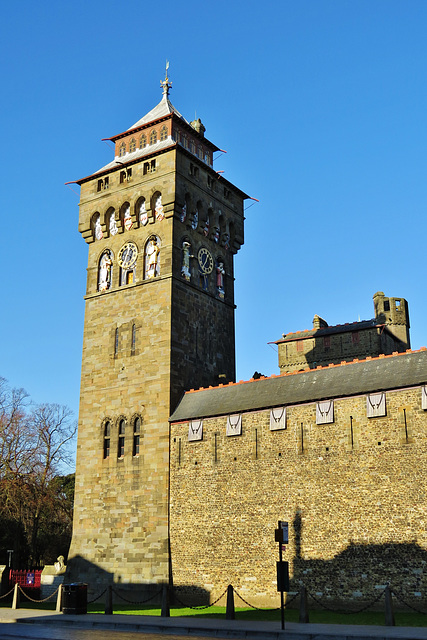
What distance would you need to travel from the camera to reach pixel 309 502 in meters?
26.9

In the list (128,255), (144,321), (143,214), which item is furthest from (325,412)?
(143,214)

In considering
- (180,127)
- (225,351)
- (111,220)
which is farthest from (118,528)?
(180,127)

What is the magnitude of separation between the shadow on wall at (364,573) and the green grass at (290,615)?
31.5 inches

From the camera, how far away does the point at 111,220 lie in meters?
39.0

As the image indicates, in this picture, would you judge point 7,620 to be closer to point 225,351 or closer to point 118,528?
point 118,528

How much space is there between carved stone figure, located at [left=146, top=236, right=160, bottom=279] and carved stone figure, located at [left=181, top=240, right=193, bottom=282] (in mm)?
1443

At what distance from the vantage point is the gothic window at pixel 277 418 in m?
28.6

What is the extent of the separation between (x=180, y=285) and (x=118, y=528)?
Result: 1302 cm

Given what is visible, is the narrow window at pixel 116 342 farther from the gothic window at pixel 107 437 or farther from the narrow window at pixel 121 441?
the narrow window at pixel 121 441

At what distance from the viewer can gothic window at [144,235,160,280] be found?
35.8 m

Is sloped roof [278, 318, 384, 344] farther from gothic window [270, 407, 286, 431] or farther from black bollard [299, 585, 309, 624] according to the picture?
black bollard [299, 585, 309, 624]

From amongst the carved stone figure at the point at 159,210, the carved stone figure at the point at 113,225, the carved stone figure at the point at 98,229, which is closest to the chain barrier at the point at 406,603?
the carved stone figure at the point at 159,210

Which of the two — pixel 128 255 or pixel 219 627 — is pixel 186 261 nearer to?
pixel 128 255

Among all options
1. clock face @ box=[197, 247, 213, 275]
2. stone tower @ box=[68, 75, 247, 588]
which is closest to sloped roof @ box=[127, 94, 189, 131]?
stone tower @ box=[68, 75, 247, 588]
